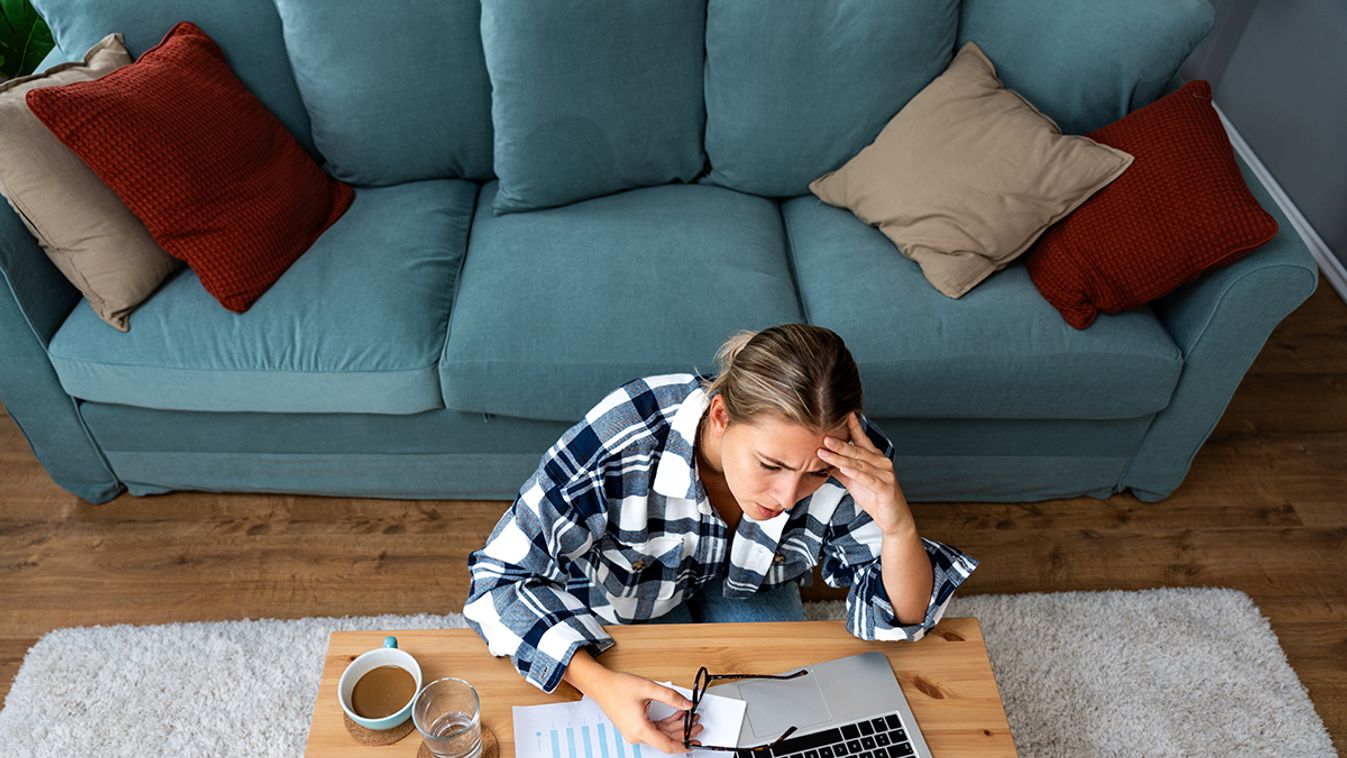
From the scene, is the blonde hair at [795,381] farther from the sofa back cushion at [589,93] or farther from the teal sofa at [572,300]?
the sofa back cushion at [589,93]

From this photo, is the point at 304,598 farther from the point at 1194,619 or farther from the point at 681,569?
the point at 1194,619

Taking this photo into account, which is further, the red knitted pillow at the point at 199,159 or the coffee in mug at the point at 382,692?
the red knitted pillow at the point at 199,159

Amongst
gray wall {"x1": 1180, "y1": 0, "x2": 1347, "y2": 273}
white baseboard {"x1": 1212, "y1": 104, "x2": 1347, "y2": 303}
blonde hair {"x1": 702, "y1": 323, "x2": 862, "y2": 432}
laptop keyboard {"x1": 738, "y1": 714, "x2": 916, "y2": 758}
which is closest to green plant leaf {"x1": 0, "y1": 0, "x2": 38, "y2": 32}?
blonde hair {"x1": 702, "y1": 323, "x2": 862, "y2": 432}

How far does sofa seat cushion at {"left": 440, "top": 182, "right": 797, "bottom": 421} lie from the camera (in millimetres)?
1965

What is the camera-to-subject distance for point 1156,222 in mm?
1959

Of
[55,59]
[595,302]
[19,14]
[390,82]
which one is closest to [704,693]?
[595,302]

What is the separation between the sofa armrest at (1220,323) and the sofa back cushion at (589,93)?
3.70 ft

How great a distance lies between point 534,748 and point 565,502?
0.31 m

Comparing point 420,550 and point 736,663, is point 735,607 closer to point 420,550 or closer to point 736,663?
point 736,663

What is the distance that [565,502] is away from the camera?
1.36 meters

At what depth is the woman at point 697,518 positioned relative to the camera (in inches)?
49.8

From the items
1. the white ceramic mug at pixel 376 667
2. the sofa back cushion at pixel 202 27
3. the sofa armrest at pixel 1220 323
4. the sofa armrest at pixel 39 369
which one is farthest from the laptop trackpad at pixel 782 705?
the sofa back cushion at pixel 202 27

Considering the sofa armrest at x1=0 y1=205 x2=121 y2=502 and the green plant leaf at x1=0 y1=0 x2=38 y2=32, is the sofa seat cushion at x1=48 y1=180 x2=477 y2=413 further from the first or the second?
the green plant leaf at x1=0 y1=0 x2=38 y2=32

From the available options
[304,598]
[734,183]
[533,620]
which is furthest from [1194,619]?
[304,598]
